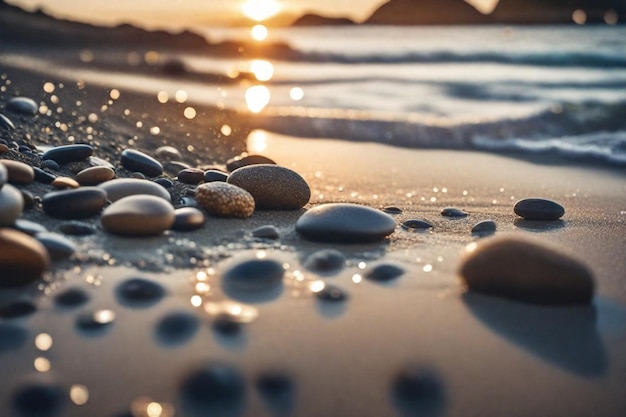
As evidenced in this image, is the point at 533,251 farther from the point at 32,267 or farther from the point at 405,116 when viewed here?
the point at 405,116

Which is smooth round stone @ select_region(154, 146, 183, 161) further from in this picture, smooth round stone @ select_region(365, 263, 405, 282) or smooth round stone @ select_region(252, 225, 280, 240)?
smooth round stone @ select_region(365, 263, 405, 282)

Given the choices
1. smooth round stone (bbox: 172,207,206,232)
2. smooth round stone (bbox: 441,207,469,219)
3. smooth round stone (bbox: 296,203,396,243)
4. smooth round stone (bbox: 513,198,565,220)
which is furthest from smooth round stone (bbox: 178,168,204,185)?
smooth round stone (bbox: 513,198,565,220)

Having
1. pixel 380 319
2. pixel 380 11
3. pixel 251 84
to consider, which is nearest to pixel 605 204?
pixel 380 319

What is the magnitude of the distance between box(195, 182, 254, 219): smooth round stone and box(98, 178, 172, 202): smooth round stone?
0.47 ft

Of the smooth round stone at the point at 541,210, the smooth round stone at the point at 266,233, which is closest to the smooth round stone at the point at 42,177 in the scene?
the smooth round stone at the point at 266,233

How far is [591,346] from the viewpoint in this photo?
141 cm

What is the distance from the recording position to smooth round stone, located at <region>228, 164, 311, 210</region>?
250cm

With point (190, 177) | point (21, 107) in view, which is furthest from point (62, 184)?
point (21, 107)

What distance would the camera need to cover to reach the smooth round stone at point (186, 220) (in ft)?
6.59

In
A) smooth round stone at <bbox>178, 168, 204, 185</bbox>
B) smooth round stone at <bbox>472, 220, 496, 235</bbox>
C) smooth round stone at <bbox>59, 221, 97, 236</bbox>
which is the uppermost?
smooth round stone at <bbox>178, 168, 204, 185</bbox>

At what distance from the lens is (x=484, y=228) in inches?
94.0

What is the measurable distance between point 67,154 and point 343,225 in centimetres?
137

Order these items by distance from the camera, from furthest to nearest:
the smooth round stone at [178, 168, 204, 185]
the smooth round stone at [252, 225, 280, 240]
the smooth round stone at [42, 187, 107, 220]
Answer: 1. the smooth round stone at [178, 168, 204, 185]
2. the smooth round stone at [252, 225, 280, 240]
3. the smooth round stone at [42, 187, 107, 220]

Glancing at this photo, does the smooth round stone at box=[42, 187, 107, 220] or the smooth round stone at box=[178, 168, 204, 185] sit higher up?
the smooth round stone at box=[178, 168, 204, 185]
